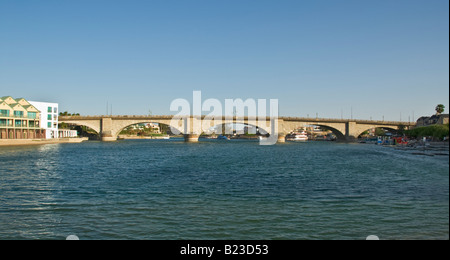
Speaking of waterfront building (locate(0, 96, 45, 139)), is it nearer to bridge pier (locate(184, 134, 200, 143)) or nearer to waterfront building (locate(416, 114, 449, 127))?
bridge pier (locate(184, 134, 200, 143))

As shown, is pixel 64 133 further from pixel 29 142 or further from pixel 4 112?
pixel 4 112

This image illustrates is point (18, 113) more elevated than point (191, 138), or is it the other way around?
point (18, 113)

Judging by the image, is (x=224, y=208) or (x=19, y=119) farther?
(x=19, y=119)

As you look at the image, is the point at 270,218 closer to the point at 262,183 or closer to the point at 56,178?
the point at 262,183

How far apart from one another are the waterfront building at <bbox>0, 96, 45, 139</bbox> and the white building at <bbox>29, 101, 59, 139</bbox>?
3083mm

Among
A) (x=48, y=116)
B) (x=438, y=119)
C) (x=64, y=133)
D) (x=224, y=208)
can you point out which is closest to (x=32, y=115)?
(x=48, y=116)

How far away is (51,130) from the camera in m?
108

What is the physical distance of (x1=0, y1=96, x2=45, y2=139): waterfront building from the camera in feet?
293

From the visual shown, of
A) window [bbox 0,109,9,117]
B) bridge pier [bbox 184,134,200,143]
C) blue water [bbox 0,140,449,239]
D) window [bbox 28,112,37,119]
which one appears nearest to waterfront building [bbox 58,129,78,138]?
window [bbox 28,112,37,119]

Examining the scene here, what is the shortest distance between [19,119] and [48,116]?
1390 cm

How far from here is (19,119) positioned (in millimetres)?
92688

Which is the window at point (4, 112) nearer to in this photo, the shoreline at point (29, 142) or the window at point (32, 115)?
the window at point (32, 115)

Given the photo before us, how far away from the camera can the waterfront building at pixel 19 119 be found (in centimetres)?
8931
